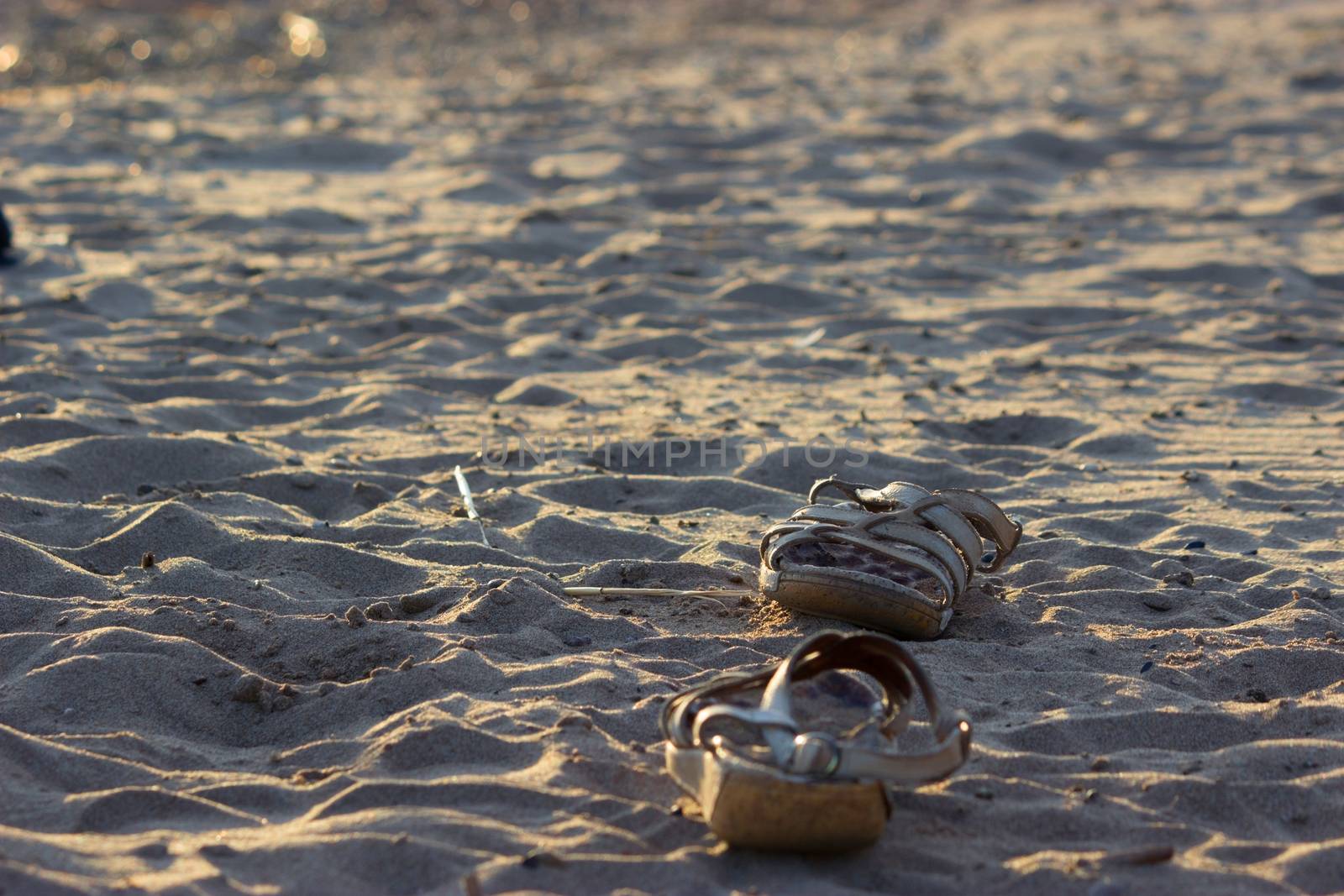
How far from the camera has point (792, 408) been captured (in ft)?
17.4

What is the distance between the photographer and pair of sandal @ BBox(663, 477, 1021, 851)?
2404 mm

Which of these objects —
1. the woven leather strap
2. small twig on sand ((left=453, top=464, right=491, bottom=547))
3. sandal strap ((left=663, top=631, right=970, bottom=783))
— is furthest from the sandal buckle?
small twig on sand ((left=453, top=464, right=491, bottom=547))

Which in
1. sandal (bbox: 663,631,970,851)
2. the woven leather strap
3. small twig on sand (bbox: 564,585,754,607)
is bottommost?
small twig on sand (bbox: 564,585,754,607)

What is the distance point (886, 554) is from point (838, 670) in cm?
61

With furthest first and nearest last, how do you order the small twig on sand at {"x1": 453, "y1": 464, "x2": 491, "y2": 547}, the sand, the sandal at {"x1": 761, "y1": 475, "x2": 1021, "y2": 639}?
1. the small twig on sand at {"x1": 453, "y1": 464, "x2": 491, "y2": 547}
2. the sandal at {"x1": 761, "y1": 475, "x2": 1021, "y2": 639}
3. the sand

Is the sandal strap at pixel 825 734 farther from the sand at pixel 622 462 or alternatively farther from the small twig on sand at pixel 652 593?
the small twig on sand at pixel 652 593

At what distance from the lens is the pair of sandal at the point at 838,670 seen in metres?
2.40

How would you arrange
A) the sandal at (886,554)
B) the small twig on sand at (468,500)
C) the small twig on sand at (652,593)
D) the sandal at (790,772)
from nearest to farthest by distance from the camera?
1. the sandal at (790,772)
2. the sandal at (886,554)
3. the small twig on sand at (652,593)
4. the small twig on sand at (468,500)

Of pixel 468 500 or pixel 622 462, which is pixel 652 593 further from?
pixel 622 462

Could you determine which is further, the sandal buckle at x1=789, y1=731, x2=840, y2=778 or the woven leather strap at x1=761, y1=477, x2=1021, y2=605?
the woven leather strap at x1=761, y1=477, x2=1021, y2=605

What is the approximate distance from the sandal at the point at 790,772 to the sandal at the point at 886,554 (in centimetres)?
70

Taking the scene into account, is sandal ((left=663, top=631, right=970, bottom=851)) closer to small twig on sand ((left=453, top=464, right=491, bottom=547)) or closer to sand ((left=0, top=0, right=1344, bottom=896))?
sand ((left=0, top=0, right=1344, bottom=896))

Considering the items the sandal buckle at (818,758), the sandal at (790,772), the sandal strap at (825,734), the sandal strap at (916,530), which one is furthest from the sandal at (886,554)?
the sandal buckle at (818,758)

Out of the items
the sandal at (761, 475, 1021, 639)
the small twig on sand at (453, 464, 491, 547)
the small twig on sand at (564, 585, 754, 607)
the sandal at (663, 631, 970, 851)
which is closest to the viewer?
the sandal at (663, 631, 970, 851)
